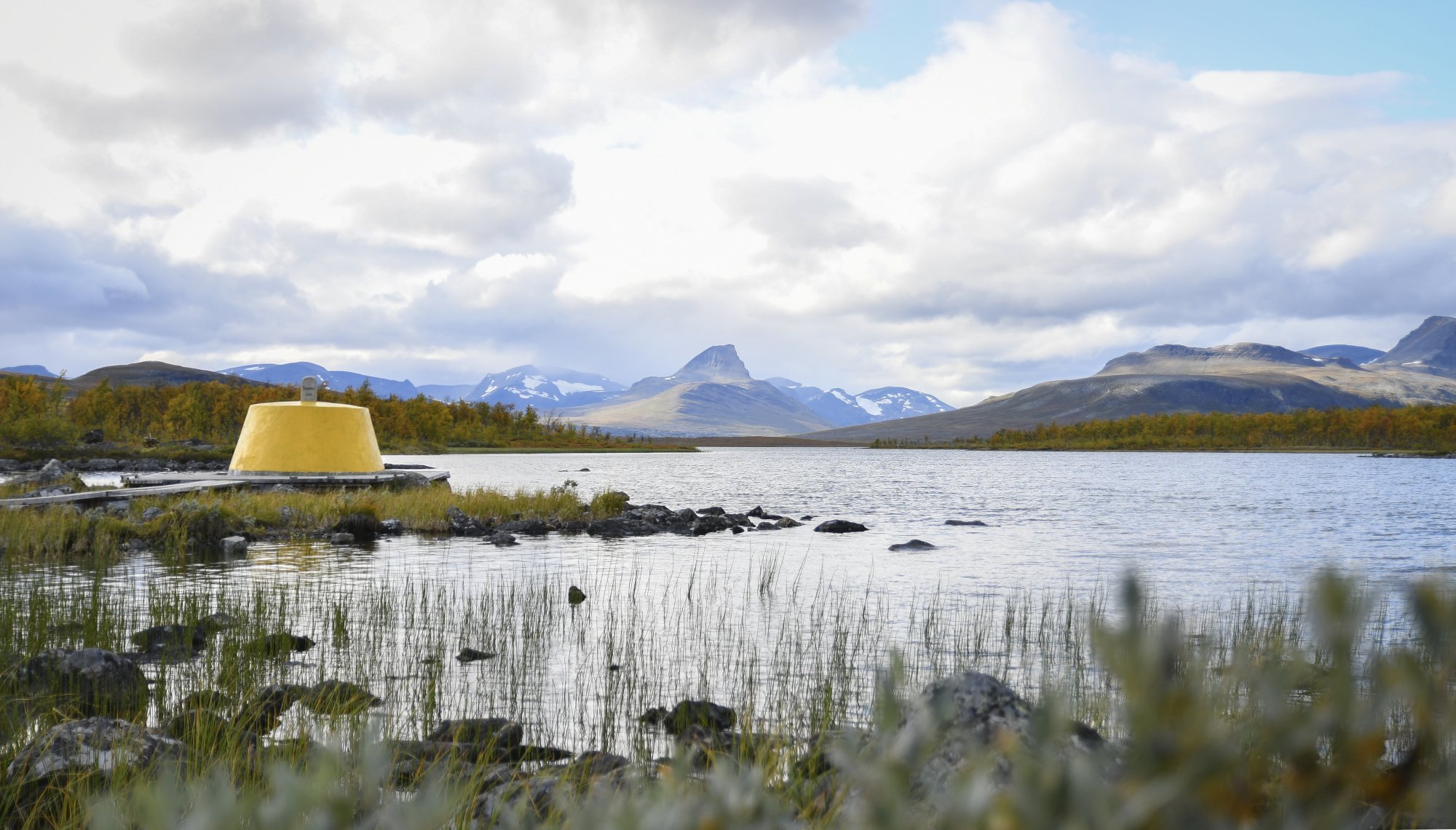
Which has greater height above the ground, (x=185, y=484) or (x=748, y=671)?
(x=185, y=484)

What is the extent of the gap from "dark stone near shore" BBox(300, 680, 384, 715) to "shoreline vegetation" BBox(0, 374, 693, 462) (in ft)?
239

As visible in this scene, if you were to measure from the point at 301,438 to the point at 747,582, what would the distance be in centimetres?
2039

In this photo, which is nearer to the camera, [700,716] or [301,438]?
[700,716]

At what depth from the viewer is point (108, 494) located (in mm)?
27562

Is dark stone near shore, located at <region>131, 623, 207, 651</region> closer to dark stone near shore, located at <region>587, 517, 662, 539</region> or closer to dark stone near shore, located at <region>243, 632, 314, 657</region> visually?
dark stone near shore, located at <region>243, 632, 314, 657</region>

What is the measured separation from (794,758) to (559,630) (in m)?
10.6

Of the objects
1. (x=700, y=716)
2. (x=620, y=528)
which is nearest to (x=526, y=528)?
(x=620, y=528)

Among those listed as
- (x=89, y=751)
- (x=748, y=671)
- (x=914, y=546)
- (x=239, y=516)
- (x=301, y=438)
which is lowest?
(x=914, y=546)

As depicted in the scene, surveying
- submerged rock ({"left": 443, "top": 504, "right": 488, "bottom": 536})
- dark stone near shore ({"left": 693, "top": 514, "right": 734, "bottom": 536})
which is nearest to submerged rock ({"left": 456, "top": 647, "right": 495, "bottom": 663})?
submerged rock ({"left": 443, "top": 504, "right": 488, "bottom": 536})

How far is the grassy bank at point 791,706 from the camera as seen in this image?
3.56 ft


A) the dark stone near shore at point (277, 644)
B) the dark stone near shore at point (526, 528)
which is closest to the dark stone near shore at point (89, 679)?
the dark stone near shore at point (277, 644)

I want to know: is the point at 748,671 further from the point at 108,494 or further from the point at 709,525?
the point at 108,494

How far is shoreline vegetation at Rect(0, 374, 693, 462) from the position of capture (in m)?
85.8

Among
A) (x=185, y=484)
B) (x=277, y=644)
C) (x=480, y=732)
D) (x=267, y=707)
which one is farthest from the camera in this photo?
(x=185, y=484)
